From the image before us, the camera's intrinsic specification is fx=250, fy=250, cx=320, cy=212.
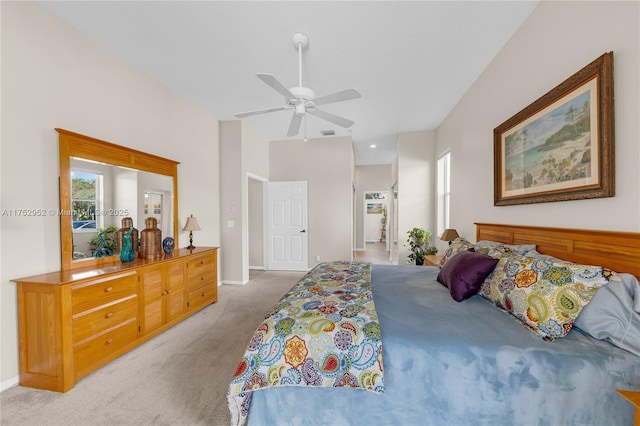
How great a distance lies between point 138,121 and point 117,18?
1.05 meters

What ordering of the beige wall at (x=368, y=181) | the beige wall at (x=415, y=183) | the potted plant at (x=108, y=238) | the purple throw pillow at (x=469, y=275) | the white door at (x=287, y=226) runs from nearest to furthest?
the purple throw pillow at (x=469, y=275) → the potted plant at (x=108, y=238) → the beige wall at (x=415, y=183) → the white door at (x=287, y=226) → the beige wall at (x=368, y=181)

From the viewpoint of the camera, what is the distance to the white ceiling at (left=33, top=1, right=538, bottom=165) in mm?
2033

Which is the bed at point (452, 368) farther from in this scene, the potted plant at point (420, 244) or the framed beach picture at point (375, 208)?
the framed beach picture at point (375, 208)

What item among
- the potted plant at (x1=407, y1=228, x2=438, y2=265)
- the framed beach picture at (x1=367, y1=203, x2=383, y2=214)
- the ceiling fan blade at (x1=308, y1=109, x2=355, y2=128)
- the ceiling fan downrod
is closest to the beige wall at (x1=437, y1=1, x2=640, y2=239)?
the potted plant at (x1=407, y1=228, x2=438, y2=265)

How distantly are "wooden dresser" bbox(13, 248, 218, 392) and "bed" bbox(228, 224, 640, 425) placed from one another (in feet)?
4.84

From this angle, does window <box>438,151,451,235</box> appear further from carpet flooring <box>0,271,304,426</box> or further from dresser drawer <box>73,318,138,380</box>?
dresser drawer <box>73,318,138,380</box>

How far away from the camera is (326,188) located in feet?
18.1

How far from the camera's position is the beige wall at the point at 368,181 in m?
8.63

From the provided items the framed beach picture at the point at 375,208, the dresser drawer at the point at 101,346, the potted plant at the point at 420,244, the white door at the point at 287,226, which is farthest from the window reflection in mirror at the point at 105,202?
the framed beach picture at the point at 375,208

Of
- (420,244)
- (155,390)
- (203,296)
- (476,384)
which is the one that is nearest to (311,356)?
(476,384)

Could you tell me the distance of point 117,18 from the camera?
2.14 metres

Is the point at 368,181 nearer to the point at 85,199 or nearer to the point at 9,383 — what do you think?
the point at 85,199

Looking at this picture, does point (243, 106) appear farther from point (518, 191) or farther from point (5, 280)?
point (518, 191)

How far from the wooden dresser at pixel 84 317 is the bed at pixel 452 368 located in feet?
4.84
